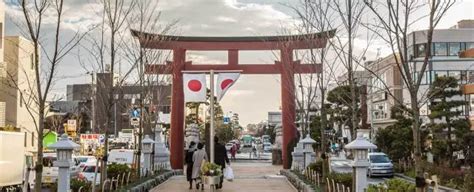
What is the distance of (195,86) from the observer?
1562cm

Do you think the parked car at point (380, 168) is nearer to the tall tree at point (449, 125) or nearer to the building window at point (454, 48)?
the tall tree at point (449, 125)

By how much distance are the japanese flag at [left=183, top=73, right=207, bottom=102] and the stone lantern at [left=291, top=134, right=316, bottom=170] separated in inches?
352

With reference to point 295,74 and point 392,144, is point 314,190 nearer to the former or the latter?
point 295,74

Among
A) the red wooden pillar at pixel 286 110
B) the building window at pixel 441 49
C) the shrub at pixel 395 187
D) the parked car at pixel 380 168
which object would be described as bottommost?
the parked car at pixel 380 168

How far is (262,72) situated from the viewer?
116 feet

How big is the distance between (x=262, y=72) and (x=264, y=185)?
13379 mm

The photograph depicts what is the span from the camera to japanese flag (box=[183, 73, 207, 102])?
15570 millimetres

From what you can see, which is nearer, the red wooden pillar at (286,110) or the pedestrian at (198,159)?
the pedestrian at (198,159)

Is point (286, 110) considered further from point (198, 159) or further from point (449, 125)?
point (198, 159)

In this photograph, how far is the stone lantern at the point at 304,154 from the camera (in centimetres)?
2491

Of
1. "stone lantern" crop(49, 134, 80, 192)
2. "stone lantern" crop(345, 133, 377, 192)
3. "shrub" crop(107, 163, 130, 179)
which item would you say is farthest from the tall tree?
"stone lantern" crop(49, 134, 80, 192)

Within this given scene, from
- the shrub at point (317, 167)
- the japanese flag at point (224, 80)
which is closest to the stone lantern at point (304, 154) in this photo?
the shrub at point (317, 167)

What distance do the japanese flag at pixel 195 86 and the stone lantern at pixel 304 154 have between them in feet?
29.3

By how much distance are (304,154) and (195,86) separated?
36.7ft
